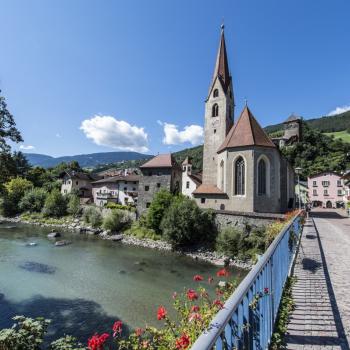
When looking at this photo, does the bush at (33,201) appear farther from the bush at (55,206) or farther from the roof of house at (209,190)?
the roof of house at (209,190)

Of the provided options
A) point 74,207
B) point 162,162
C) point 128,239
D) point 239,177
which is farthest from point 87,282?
point 74,207

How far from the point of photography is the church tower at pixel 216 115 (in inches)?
1315

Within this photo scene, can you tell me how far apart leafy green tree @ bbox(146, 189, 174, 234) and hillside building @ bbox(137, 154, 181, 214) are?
5.12 m

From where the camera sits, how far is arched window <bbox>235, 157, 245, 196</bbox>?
27436mm

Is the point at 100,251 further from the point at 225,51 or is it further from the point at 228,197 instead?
the point at 225,51

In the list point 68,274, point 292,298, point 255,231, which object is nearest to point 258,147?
point 255,231

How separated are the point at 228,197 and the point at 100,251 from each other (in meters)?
14.9

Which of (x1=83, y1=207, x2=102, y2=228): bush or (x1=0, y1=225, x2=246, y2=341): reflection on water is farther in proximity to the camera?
(x1=83, y1=207, x2=102, y2=228): bush

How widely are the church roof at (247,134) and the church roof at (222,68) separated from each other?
7.17 m

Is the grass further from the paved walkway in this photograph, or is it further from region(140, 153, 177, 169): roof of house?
the paved walkway

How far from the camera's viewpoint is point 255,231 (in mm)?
23469

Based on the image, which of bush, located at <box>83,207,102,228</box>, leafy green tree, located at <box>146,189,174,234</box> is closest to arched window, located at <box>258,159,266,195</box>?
leafy green tree, located at <box>146,189,174,234</box>

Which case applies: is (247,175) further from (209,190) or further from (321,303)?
(321,303)

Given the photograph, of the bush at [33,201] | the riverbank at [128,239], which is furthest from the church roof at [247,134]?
the bush at [33,201]
